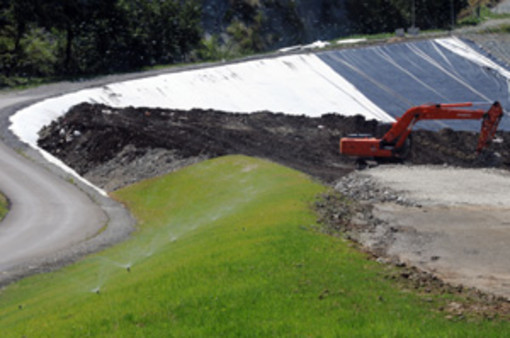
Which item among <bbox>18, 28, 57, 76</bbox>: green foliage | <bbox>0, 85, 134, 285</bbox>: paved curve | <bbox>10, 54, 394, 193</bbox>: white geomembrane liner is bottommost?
<bbox>0, 85, 134, 285</bbox>: paved curve

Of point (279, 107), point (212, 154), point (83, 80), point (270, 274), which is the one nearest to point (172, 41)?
point (83, 80)

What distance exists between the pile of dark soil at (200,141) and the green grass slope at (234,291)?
1475 centimetres

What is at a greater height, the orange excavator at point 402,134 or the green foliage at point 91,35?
the green foliage at point 91,35

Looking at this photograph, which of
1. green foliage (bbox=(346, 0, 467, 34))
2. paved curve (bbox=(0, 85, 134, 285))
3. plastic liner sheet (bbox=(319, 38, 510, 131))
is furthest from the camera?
green foliage (bbox=(346, 0, 467, 34))

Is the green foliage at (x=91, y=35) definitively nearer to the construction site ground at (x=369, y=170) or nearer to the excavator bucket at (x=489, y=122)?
the construction site ground at (x=369, y=170)

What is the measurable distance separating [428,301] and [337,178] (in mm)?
25251

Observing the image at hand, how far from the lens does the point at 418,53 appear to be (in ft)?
267

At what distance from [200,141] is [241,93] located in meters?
21.4

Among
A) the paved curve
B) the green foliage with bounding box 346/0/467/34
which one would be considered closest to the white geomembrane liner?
the paved curve

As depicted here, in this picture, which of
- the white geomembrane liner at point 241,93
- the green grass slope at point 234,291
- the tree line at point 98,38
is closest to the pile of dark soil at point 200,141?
the white geomembrane liner at point 241,93

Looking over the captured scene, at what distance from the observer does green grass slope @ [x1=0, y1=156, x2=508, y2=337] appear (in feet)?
44.9

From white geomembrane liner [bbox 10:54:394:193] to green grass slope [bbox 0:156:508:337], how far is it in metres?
29.2

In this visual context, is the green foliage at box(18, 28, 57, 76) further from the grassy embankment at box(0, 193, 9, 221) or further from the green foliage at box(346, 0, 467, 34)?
the green foliage at box(346, 0, 467, 34)

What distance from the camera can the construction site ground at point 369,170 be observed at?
74.8ft
